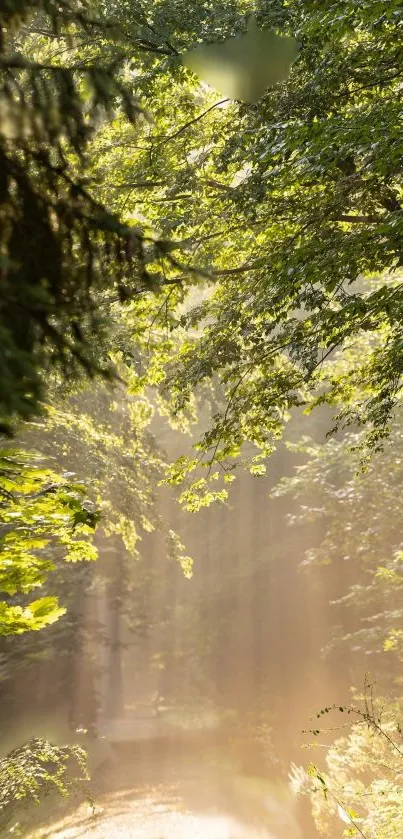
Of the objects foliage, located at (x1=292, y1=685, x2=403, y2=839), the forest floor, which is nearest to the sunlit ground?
the forest floor

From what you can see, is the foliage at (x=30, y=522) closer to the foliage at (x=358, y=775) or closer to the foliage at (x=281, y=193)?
the foliage at (x=281, y=193)

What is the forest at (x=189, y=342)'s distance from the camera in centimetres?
265

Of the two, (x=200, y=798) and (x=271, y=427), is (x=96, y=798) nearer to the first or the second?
(x=200, y=798)

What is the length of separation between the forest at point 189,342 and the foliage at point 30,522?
0.03 meters

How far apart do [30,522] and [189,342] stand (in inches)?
161

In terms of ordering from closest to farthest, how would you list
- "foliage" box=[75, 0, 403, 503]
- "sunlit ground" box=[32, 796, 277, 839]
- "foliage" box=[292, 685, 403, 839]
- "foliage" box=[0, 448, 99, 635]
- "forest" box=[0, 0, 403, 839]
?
"forest" box=[0, 0, 403, 839], "foliage" box=[0, 448, 99, 635], "foliage" box=[75, 0, 403, 503], "foliage" box=[292, 685, 403, 839], "sunlit ground" box=[32, 796, 277, 839]

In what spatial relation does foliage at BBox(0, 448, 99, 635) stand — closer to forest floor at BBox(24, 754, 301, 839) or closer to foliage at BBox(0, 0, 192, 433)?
foliage at BBox(0, 0, 192, 433)

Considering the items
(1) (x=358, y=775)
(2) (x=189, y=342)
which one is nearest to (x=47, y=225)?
(2) (x=189, y=342)

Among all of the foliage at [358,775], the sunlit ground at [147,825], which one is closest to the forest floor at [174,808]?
the sunlit ground at [147,825]

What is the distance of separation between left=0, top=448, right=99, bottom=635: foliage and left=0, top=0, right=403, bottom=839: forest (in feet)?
0.10

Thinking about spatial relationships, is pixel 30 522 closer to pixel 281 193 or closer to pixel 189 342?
pixel 189 342

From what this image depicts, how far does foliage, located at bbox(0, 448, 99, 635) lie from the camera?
164 inches

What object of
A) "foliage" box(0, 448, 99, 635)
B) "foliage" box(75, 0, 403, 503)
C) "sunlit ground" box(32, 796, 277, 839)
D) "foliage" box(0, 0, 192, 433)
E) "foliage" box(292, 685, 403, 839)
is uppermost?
"foliage" box(75, 0, 403, 503)

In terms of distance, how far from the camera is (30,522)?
A: 14.5 feet
